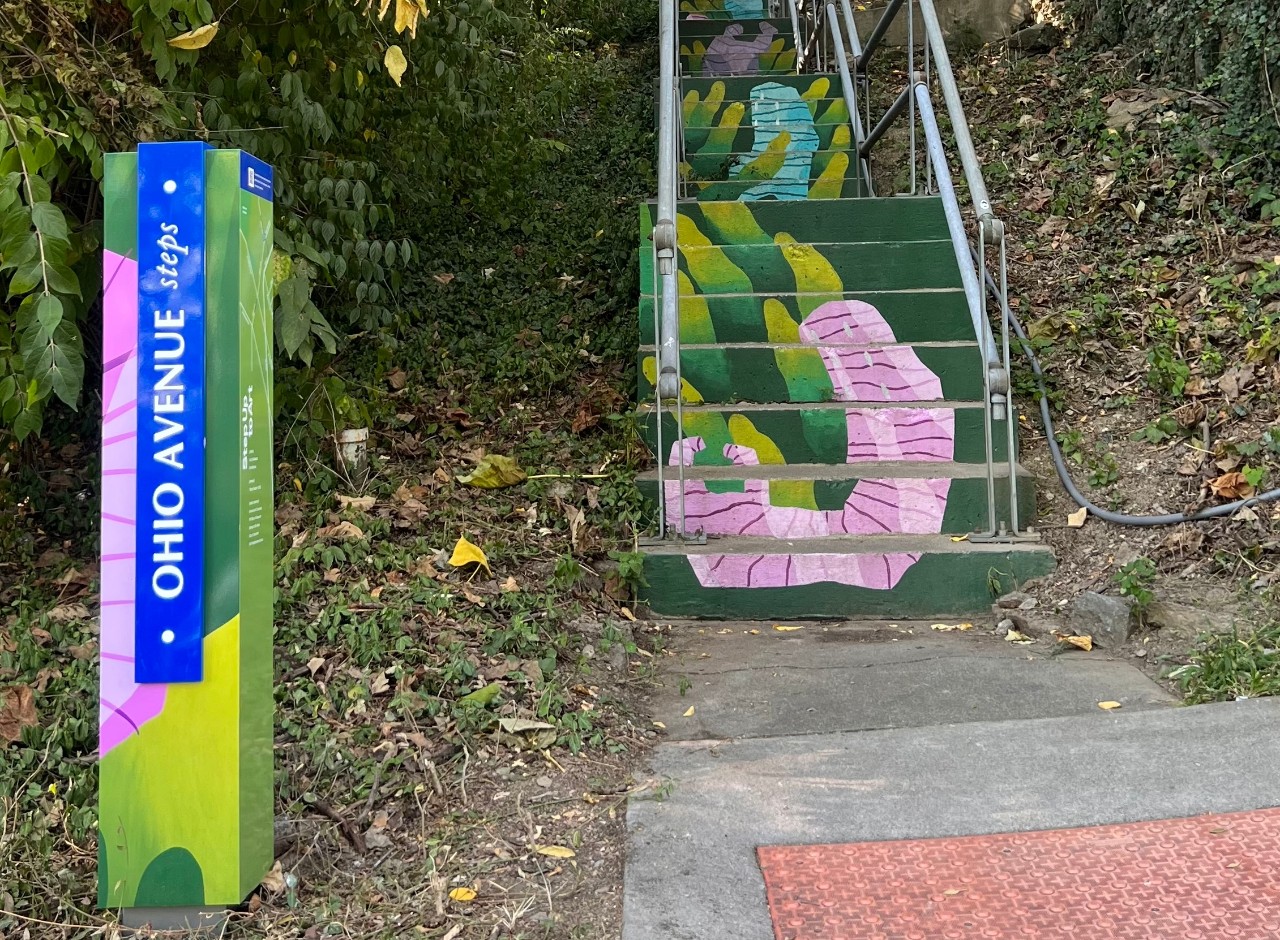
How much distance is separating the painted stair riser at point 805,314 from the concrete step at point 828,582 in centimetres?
135

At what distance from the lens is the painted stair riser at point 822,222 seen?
5.73 m

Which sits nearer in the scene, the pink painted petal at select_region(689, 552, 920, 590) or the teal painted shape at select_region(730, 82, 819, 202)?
the pink painted petal at select_region(689, 552, 920, 590)

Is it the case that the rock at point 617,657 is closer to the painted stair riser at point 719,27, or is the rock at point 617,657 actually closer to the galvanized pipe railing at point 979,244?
the galvanized pipe railing at point 979,244

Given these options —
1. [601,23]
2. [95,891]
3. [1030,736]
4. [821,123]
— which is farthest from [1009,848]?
[601,23]

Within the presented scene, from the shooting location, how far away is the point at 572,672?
345 cm

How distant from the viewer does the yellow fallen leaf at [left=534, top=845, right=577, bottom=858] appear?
2.48 metres

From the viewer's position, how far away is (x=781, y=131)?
709 centimetres

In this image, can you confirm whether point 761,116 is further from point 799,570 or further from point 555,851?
point 555,851

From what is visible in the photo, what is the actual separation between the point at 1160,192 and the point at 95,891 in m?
5.96

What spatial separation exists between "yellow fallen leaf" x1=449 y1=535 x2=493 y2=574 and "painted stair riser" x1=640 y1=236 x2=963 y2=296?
201 centimetres

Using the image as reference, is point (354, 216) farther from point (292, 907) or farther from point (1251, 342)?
point (1251, 342)

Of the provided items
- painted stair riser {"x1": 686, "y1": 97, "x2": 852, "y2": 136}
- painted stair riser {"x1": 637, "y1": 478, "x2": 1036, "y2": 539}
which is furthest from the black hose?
painted stair riser {"x1": 686, "y1": 97, "x2": 852, "y2": 136}

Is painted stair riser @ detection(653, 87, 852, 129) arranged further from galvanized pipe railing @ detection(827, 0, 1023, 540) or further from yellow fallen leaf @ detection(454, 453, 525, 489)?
yellow fallen leaf @ detection(454, 453, 525, 489)

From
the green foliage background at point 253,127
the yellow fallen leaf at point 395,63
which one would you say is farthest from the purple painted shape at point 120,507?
the yellow fallen leaf at point 395,63
